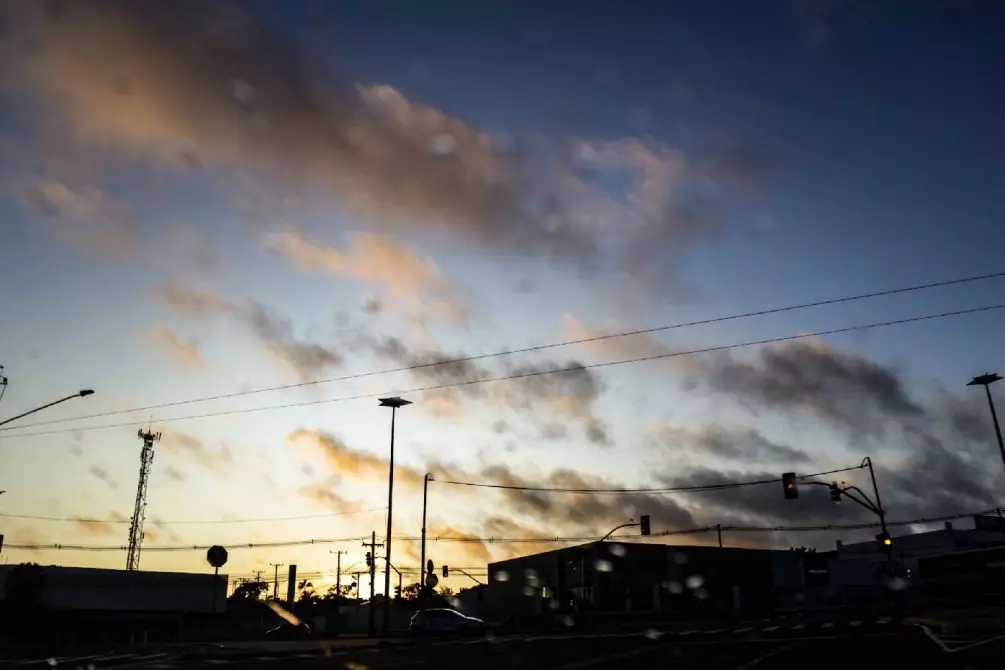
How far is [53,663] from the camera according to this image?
886 inches

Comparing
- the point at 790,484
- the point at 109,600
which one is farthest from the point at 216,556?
the point at 109,600

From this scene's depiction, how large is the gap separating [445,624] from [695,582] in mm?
52402

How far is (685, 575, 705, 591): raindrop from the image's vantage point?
83688 mm

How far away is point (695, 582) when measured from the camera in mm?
84312

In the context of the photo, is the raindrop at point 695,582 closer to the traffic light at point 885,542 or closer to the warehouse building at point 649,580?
the warehouse building at point 649,580

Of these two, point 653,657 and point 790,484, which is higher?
point 790,484

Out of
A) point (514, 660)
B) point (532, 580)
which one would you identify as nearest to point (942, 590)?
point (532, 580)

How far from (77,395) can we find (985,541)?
6005 inches

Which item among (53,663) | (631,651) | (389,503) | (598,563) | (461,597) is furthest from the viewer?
(461,597)

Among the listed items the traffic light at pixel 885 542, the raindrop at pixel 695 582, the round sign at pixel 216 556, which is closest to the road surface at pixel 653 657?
the round sign at pixel 216 556

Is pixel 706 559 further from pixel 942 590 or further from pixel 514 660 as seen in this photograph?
pixel 514 660

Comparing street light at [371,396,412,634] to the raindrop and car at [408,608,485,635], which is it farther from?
the raindrop

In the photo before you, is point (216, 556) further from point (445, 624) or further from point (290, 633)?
point (290, 633)

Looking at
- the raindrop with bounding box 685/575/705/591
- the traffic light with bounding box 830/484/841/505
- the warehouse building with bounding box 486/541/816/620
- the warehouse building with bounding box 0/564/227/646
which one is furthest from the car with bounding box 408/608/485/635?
the raindrop with bounding box 685/575/705/591
